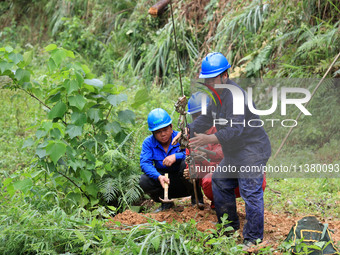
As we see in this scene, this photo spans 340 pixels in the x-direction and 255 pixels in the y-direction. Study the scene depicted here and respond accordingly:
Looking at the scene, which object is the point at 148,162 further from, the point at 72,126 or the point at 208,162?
the point at 72,126

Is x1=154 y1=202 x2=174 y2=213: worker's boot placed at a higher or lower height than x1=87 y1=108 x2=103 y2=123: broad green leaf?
lower

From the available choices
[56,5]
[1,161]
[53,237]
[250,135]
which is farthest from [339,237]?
[56,5]

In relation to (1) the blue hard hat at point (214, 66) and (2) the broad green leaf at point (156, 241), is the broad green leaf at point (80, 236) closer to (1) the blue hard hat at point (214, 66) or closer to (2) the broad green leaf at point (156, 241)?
(2) the broad green leaf at point (156, 241)

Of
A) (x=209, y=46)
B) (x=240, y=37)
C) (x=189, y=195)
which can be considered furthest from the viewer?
(x=209, y=46)

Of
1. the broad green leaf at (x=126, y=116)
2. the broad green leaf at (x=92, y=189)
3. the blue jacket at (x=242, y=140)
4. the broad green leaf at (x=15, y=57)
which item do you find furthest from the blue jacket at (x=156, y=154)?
the broad green leaf at (x=15, y=57)

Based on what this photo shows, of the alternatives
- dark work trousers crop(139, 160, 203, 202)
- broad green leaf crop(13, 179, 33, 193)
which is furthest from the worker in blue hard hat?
broad green leaf crop(13, 179, 33, 193)

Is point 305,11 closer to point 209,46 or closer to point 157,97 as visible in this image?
point 209,46

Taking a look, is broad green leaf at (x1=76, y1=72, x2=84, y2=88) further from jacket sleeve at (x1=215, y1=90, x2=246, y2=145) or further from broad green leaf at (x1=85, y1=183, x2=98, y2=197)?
jacket sleeve at (x1=215, y1=90, x2=246, y2=145)

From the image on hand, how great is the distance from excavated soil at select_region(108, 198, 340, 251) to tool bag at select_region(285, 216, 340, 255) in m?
0.29

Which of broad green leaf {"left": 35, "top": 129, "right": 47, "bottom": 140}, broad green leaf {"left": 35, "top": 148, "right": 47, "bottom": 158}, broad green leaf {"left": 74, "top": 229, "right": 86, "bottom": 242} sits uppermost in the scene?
broad green leaf {"left": 35, "top": 129, "right": 47, "bottom": 140}

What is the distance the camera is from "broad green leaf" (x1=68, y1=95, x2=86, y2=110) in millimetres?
4414

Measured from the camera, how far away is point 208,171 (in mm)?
4457

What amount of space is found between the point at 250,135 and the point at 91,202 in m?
1.88

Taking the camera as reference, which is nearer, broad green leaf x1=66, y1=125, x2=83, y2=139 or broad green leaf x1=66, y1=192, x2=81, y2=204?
broad green leaf x1=66, y1=125, x2=83, y2=139
